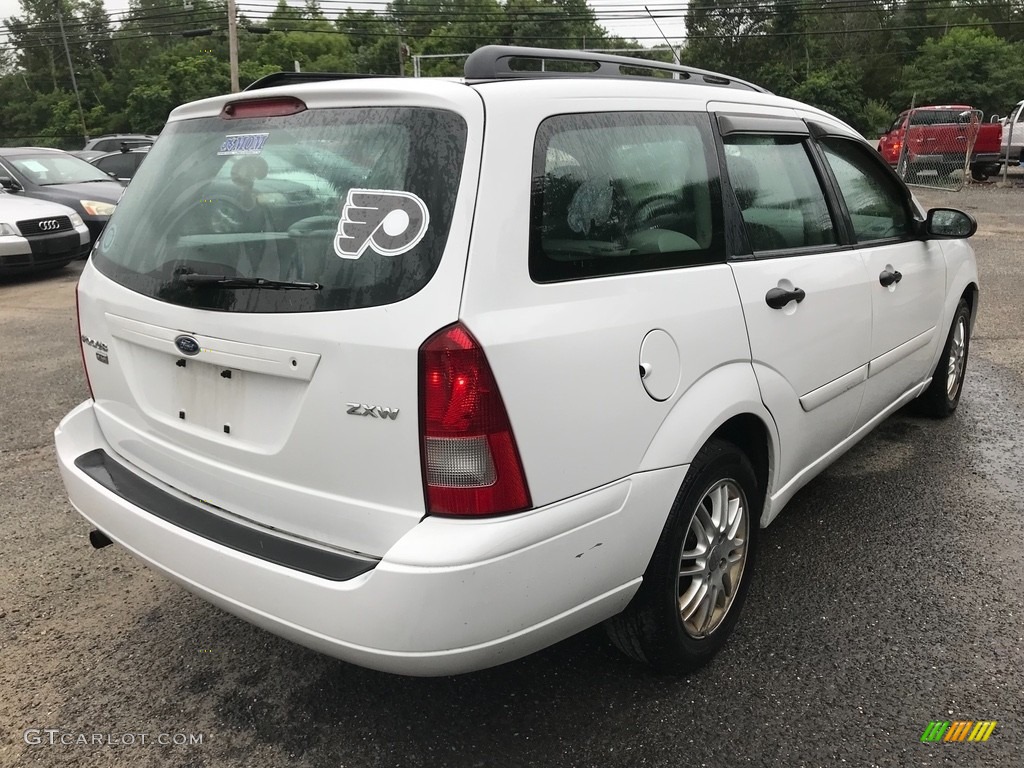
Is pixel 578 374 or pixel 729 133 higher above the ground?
pixel 729 133

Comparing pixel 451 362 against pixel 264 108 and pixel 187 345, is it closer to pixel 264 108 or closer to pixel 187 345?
pixel 187 345

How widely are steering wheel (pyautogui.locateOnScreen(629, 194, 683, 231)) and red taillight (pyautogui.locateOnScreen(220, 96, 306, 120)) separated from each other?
95 cm

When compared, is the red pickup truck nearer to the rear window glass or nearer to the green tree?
the rear window glass

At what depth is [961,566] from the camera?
319 cm

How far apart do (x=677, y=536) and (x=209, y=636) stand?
1.68m

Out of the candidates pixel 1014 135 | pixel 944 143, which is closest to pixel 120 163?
pixel 944 143

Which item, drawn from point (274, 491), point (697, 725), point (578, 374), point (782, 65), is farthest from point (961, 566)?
point (782, 65)

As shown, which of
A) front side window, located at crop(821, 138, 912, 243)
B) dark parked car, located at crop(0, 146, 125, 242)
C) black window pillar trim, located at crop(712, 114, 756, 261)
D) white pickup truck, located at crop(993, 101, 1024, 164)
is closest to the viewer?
black window pillar trim, located at crop(712, 114, 756, 261)

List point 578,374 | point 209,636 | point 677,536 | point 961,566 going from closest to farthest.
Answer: point 578,374, point 677,536, point 209,636, point 961,566

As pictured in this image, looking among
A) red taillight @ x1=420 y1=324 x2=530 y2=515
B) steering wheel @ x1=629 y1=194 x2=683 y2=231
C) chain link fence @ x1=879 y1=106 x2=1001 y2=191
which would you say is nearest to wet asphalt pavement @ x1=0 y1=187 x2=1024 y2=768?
red taillight @ x1=420 y1=324 x2=530 y2=515

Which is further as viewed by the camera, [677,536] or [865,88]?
[865,88]

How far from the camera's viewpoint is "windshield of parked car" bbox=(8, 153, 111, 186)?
473 inches

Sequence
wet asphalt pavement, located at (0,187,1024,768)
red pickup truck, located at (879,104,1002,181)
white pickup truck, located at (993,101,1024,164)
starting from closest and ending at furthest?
wet asphalt pavement, located at (0,187,1024,768) → red pickup truck, located at (879,104,1002,181) → white pickup truck, located at (993,101,1024,164)

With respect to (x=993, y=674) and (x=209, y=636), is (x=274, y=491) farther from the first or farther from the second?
(x=993, y=674)
